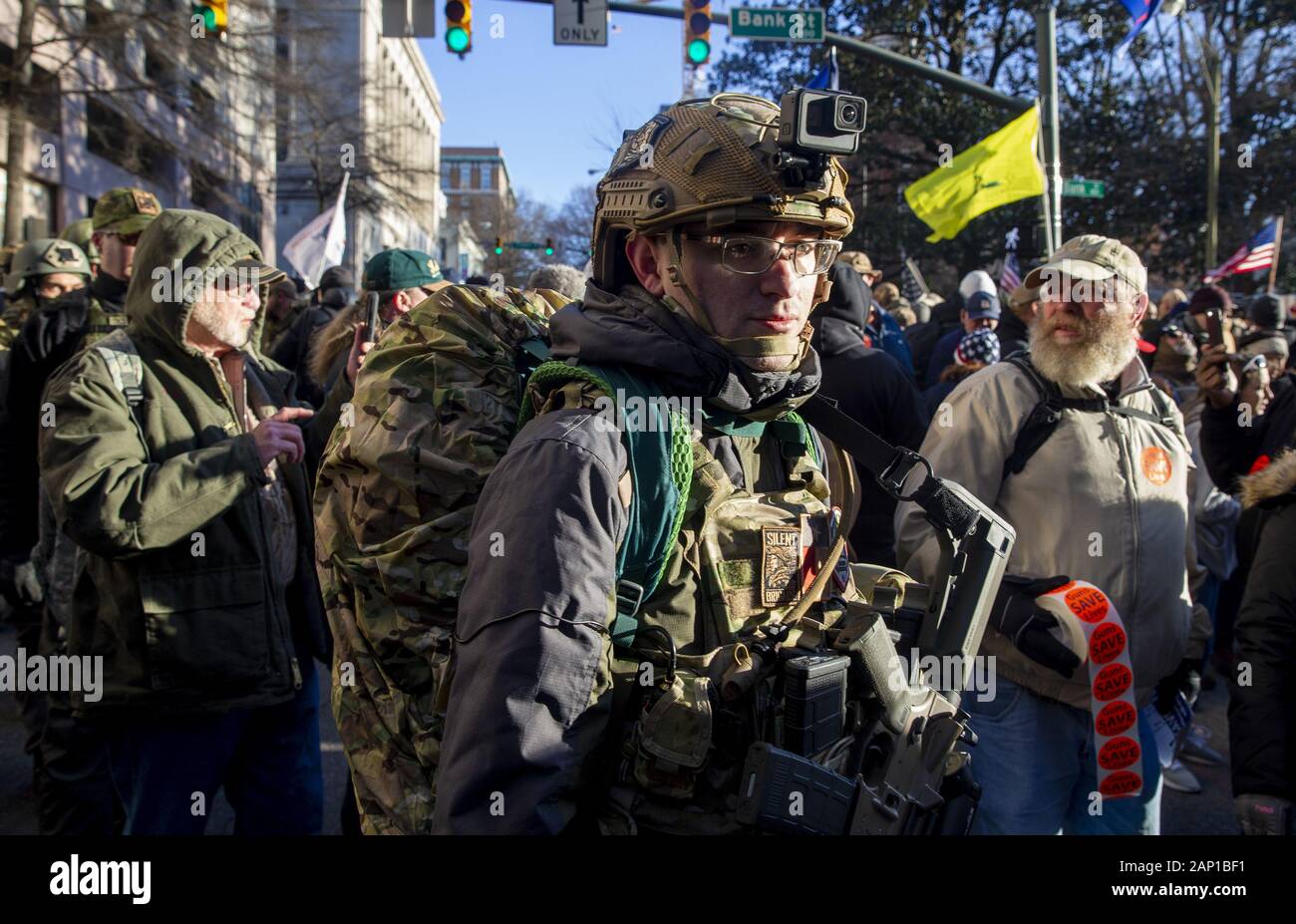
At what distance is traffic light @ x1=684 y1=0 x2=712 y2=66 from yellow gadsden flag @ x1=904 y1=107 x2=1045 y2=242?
10.5ft

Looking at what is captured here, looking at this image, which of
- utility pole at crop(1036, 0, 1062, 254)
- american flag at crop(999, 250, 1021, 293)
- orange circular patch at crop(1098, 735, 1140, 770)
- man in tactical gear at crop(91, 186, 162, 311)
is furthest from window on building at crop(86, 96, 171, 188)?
orange circular patch at crop(1098, 735, 1140, 770)

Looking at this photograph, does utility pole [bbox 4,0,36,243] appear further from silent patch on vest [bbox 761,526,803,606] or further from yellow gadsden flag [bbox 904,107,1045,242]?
silent patch on vest [bbox 761,526,803,606]

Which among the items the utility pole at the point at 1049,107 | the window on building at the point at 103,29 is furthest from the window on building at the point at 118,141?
the utility pole at the point at 1049,107

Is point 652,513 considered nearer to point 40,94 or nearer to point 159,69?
point 40,94

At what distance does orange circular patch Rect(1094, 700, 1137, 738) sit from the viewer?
3.03 meters

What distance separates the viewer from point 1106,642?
2.91 metres

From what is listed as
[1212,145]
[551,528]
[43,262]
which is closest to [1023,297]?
[551,528]

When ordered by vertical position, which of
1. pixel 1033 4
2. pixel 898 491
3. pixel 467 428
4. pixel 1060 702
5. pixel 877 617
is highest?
pixel 1033 4

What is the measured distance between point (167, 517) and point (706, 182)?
1.84m

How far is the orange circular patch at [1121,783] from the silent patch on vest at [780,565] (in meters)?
1.66
